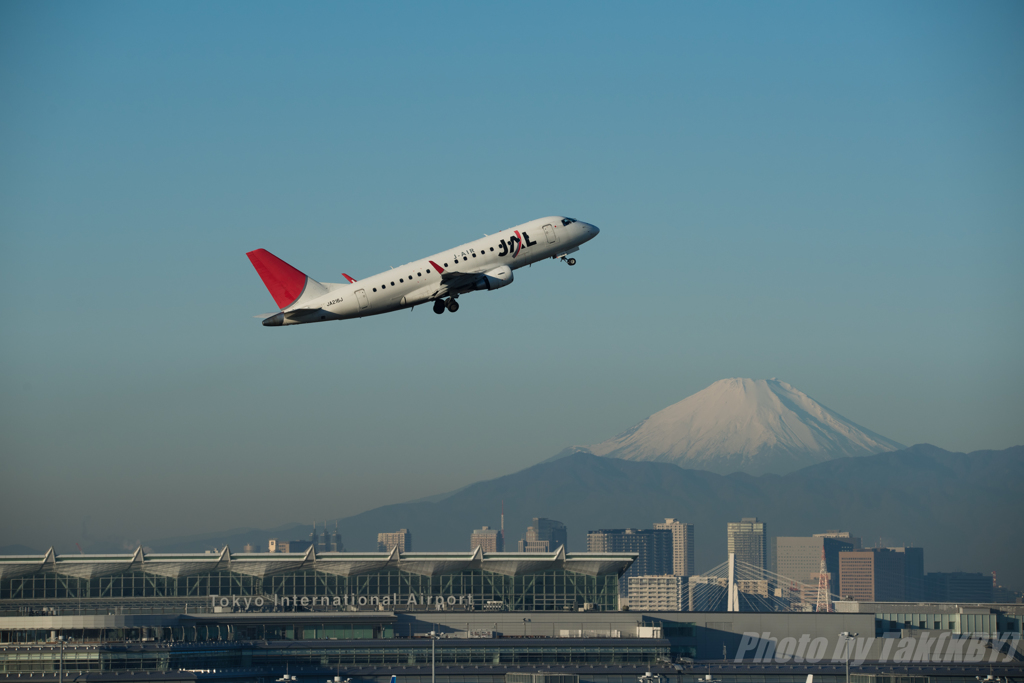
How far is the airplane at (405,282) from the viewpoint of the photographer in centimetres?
9869

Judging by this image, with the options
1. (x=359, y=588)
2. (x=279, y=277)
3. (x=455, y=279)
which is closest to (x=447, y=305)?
(x=455, y=279)

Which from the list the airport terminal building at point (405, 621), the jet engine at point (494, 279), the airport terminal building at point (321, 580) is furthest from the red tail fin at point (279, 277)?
the airport terminal building at point (321, 580)

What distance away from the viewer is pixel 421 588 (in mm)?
177125

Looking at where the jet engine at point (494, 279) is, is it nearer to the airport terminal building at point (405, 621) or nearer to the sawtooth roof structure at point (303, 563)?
the airport terminal building at point (405, 621)

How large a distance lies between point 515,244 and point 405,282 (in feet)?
40.6

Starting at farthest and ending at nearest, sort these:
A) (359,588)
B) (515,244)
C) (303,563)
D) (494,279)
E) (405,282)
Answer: (303,563) → (359,588) → (515,244) → (494,279) → (405,282)

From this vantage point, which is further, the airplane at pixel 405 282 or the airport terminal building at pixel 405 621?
the airport terminal building at pixel 405 621

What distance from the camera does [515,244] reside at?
10869 centimetres

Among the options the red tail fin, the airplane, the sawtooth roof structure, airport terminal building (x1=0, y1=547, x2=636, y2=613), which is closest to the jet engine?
the airplane

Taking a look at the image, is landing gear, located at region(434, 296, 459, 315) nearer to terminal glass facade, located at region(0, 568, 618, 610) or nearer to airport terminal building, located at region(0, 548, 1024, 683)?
airport terminal building, located at region(0, 548, 1024, 683)

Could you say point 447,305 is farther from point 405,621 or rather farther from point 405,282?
point 405,621

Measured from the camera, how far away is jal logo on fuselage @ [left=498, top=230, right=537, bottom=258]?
107625mm

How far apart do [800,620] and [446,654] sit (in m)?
59.3

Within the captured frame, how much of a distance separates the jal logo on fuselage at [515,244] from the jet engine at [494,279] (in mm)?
2118
